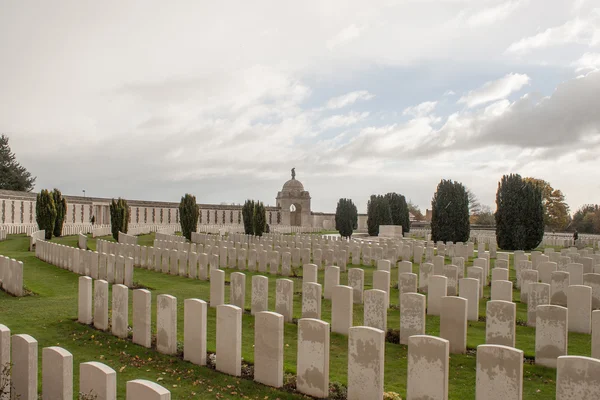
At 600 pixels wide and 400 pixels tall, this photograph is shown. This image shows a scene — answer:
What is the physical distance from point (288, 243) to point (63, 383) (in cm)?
1890

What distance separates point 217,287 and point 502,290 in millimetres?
5654

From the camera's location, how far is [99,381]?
147 inches

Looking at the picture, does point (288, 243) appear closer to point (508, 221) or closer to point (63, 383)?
point (508, 221)

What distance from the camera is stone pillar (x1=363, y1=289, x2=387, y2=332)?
24.6 ft

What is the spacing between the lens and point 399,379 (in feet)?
19.4

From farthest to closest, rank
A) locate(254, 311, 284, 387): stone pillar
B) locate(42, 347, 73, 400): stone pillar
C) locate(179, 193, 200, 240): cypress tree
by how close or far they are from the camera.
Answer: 1. locate(179, 193, 200, 240): cypress tree
2. locate(254, 311, 284, 387): stone pillar
3. locate(42, 347, 73, 400): stone pillar

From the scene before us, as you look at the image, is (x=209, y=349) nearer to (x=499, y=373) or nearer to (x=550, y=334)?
(x=499, y=373)

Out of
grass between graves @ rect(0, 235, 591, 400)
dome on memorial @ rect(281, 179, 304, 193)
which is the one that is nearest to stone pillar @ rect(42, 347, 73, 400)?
grass between graves @ rect(0, 235, 591, 400)

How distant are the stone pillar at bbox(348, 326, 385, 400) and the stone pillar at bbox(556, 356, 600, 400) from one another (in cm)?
164

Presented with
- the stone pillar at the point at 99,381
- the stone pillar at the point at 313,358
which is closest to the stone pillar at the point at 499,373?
the stone pillar at the point at 313,358

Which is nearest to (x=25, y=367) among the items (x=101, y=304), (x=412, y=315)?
(x=101, y=304)

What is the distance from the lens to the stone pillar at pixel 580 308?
322 inches

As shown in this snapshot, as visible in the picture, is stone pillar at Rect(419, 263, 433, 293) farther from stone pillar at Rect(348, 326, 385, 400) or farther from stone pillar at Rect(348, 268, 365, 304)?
stone pillar at Rect(348, 326, 385, 400)

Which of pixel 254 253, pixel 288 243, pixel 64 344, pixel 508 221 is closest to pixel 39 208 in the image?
pixel 288 243
